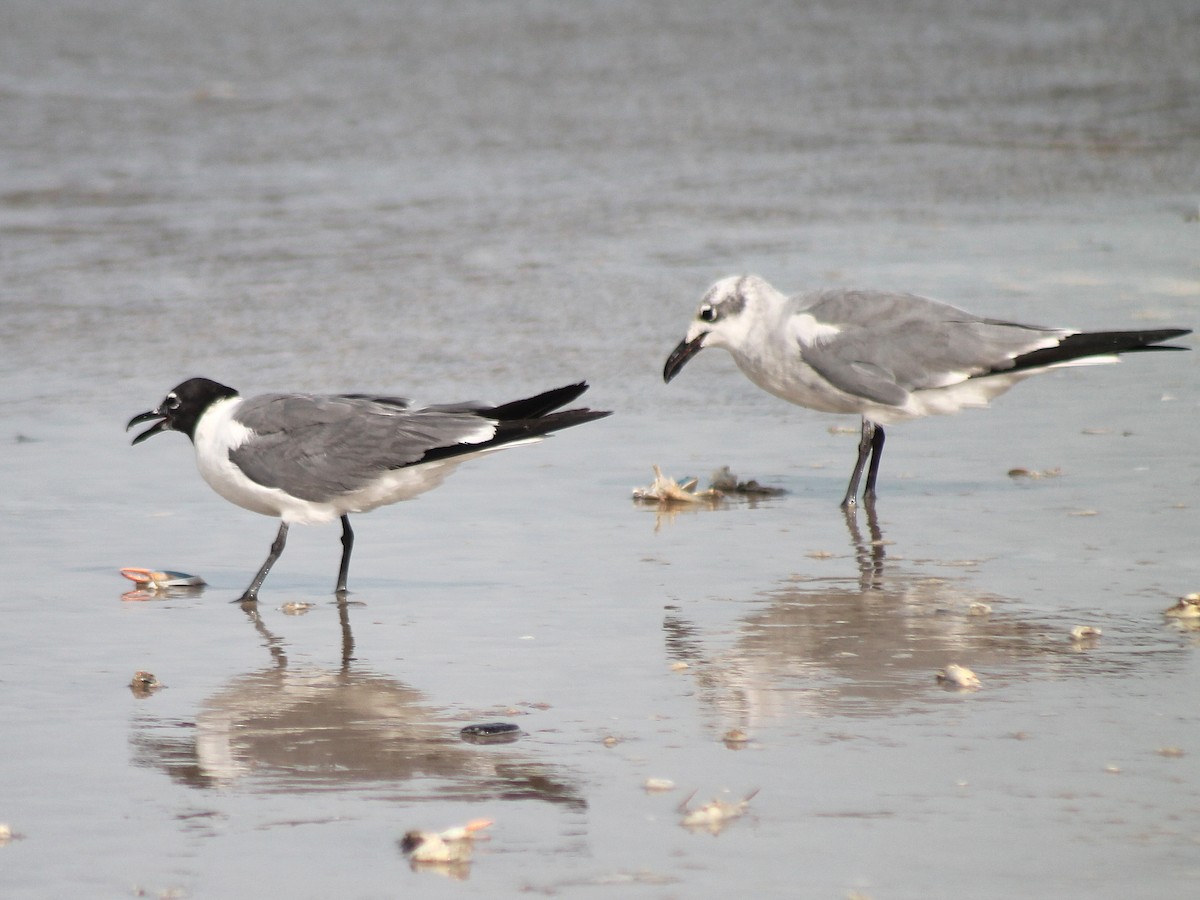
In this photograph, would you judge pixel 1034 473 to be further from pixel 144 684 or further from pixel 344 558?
pixel 144 684

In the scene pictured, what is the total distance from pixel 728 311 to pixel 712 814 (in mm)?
4036

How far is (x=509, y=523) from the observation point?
691 centimetres

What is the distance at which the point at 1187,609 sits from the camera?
5516 mm

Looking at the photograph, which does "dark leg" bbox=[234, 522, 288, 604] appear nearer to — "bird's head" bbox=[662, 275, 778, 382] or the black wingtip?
the black wingtip

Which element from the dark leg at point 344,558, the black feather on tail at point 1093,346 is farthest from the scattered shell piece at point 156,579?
the black feather on tail at point 1093,346

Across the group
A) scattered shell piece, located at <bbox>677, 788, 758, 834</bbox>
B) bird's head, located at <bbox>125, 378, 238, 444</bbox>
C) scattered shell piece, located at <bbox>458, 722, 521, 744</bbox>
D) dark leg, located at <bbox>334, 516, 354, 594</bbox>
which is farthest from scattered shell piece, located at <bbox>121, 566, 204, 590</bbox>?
scattered shell piece, located at <bbox>677, 788, 758, 834</bbox>

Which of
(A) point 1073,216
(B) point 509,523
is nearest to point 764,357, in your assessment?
(B) point 509,523

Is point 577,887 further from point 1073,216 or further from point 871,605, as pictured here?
point 1073,216

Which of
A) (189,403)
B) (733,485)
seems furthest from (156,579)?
(733,485)

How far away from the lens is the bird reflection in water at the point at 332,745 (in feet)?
14.2

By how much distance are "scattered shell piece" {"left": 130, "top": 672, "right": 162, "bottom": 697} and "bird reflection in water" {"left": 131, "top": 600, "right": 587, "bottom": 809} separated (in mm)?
178

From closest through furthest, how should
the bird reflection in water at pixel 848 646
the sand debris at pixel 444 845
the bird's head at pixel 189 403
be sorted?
the sand debris at pixel 444 845, the bird reflection in water at pixel 848 646, the bird's head at pixel 189 403

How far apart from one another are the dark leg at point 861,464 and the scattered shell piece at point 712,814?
126 inches

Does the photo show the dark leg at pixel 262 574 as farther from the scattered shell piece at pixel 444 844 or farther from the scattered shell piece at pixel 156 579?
the scattered shell piece at pixel 444 844
